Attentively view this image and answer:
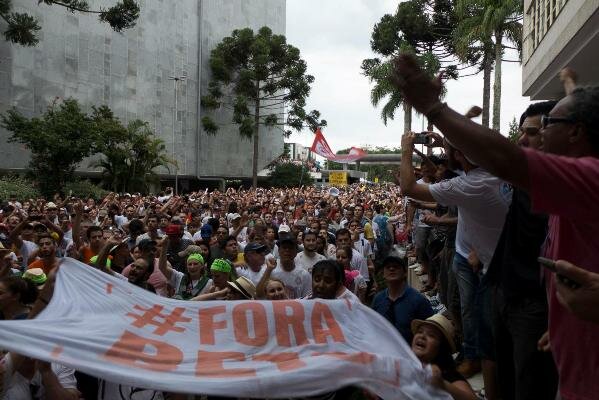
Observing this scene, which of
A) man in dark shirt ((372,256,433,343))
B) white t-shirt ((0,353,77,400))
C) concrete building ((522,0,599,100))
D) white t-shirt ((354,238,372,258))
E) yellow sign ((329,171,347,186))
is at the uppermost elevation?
concrete building ((522,0,599,100))

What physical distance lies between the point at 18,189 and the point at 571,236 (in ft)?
80.8

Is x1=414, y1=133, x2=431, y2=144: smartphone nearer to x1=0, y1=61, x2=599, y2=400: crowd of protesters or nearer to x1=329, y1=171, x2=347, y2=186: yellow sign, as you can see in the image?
x1=0, y1=61, x2=599, y2=400: crowd of protesters

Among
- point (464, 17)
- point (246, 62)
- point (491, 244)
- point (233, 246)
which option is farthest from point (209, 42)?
point (491, 244)

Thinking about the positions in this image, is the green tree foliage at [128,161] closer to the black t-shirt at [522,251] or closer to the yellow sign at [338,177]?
the yellow sign at [338,177]

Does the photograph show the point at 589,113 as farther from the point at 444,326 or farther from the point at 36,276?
the point at 36,276

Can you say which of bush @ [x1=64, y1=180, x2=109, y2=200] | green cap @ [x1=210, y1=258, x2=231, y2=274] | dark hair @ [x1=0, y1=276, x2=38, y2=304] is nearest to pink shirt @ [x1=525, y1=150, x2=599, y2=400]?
dark hair @ [x1=0, y1=276, x2=38, y2=304]

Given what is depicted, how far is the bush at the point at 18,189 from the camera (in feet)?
73.8

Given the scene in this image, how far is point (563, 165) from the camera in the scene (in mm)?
1502

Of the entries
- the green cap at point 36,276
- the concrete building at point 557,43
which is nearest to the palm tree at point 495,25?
the concrete building at point 557,43

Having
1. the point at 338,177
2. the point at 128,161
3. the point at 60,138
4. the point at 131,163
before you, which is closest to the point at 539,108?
the point at 338,177

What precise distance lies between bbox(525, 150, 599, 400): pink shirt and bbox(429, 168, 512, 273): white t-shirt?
1262 mm

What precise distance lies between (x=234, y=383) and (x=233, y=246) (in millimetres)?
4923

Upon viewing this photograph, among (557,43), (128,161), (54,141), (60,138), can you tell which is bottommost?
(128,161)

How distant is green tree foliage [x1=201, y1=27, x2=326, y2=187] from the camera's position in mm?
40938
